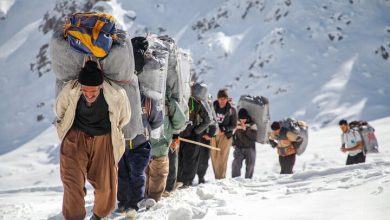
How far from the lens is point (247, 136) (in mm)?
8984

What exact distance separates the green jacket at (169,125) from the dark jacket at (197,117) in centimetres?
151

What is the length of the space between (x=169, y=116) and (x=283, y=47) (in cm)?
2868

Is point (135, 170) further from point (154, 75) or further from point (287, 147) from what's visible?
point (287, 147)

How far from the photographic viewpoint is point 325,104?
26.9 metres

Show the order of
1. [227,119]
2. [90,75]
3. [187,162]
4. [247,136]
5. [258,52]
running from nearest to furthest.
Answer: [90,75]
[187,162]
[227,119]
[247,136]
[258,52]

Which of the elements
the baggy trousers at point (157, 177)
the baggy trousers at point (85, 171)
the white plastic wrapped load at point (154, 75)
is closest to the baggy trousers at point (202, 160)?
the baggy trousers at point (157, 177)

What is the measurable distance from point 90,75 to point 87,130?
1.51ft

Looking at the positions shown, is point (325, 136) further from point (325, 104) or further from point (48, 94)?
point (48, 94)

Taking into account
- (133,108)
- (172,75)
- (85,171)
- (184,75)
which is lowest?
(85,171)

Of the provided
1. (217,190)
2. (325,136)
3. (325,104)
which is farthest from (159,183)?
(325,104)

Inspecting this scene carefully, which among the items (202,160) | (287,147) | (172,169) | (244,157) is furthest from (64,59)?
(287,147)

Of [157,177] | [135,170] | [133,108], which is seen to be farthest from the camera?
[157,177]

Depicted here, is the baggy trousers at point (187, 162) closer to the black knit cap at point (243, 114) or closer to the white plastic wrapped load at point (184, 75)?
the white plastic wrapped load at point (184, 75)

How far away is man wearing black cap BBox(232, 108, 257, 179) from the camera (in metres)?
9.00
